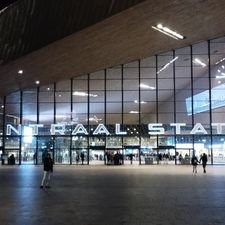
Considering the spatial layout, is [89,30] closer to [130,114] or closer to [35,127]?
[130,114]

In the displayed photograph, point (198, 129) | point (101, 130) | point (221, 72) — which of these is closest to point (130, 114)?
point (101, 130)

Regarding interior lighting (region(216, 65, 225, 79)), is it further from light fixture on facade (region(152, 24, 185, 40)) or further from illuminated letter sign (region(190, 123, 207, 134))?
light fixture on facade (region(152, 24, 185, 40))

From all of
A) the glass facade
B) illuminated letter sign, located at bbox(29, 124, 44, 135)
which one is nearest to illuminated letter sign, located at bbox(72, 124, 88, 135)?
the glass facade

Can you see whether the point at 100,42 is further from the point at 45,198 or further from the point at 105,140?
the point at 45,198

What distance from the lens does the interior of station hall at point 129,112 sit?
4234 cm

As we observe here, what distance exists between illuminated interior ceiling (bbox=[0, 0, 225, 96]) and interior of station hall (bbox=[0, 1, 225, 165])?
282 centimetres

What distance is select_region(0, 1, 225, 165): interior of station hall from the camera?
1667 inches

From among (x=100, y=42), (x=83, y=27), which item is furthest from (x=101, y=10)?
(x=100, y=42)

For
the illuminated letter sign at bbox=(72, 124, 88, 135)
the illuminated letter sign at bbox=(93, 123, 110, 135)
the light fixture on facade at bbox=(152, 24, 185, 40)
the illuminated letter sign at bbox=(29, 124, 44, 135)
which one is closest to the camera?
the light fixture on facade at bbox=(152, 24, 185, 40)

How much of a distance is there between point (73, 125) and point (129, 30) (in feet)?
51.5

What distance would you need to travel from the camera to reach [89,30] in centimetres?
3095

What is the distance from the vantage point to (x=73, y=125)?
45.1 metres

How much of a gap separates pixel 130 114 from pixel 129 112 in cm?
23

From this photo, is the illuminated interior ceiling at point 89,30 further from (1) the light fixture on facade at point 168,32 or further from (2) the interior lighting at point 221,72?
(2) the interior lighting at point 221,72
